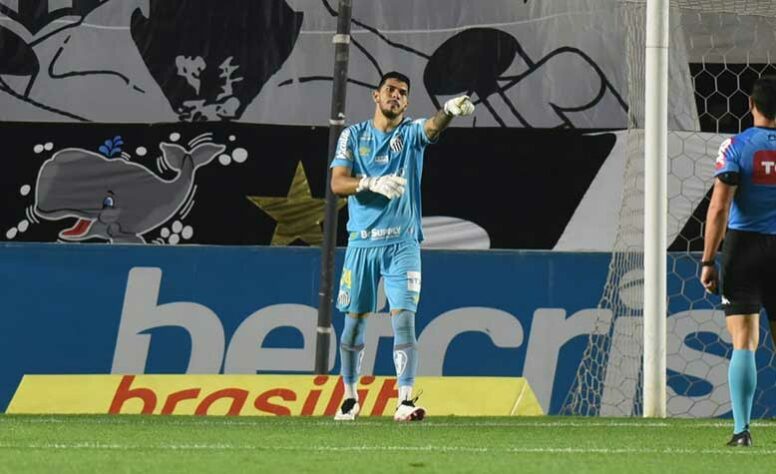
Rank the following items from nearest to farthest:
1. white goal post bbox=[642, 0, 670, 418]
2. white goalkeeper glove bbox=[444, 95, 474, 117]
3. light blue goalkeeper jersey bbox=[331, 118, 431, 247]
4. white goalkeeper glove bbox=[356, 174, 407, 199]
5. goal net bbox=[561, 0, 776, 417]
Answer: white goalkeeper glove bbox=[444, 95, 474, 117] < white goalkeeper glove bbox=[356, 174, 407, 199] < light blue goalkeeper jersey bbox=[331, 118, 431, 247] < white goal post bbox=[642, 0, 670, 418] < goal net bbox=[561, 0, 776, 417]

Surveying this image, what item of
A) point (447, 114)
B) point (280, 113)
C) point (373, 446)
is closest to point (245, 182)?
point (280, 113)

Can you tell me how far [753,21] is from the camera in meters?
12.1

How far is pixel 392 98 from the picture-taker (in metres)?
8.52

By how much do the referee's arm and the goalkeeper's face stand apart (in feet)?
7.54

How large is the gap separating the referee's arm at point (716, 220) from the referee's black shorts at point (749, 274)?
7cm

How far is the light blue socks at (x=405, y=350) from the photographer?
8438mm

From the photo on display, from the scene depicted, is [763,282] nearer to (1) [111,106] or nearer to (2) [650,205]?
(2) [650,205]

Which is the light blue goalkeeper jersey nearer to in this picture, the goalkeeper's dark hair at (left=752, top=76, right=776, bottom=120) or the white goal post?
the white goal post

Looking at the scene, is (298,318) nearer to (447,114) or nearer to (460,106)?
(447,114)

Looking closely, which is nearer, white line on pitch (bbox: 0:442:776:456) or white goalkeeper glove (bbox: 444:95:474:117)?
white line on pitch (bbox: 0:442:776:456)

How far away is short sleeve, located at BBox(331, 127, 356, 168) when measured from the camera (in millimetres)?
8578

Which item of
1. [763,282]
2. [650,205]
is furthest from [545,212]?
[763,282]

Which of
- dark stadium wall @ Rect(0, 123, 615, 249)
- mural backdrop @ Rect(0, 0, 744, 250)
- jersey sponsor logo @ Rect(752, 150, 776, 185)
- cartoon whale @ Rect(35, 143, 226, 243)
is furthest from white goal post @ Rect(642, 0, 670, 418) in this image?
cartoon whale @ Rect(35, 143, 226, 243)

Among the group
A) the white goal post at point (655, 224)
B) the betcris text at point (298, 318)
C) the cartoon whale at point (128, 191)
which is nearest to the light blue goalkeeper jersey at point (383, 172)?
the white goal post at point (655, 224)
